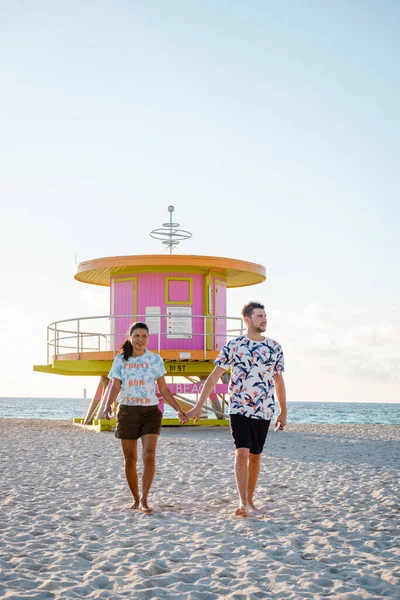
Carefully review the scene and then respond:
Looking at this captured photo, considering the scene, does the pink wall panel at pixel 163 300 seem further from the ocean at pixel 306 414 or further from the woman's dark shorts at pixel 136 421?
the ocean at pixel 306 414

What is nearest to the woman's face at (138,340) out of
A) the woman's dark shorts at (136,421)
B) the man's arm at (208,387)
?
the woman's dark shorts at (136,421)

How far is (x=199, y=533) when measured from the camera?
577 centimetres

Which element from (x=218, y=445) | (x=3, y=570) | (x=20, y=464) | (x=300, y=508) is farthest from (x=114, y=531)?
(x=218, y=445)

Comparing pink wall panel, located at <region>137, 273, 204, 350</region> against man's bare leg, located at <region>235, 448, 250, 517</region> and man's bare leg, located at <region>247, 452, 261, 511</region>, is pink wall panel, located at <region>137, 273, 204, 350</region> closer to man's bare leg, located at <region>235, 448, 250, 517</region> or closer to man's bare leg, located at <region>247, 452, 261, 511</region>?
man's bare leg, located at <region>247, 452, 261, 511</region>

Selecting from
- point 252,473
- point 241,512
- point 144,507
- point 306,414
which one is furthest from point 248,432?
point 306,414

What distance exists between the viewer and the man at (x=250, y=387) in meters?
6.37

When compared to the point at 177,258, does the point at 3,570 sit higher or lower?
lower

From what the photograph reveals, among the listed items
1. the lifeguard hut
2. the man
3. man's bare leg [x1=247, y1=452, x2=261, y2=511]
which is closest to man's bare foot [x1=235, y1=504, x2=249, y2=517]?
the man

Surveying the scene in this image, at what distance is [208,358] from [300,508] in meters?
10.5

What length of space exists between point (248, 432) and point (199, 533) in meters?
1.00

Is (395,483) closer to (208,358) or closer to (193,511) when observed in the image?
(193,511)

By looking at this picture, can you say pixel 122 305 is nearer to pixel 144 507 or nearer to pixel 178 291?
pixel 178 291

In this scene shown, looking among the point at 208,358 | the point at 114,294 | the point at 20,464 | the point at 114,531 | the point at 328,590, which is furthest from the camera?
the point at 114,294

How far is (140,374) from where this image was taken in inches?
262
